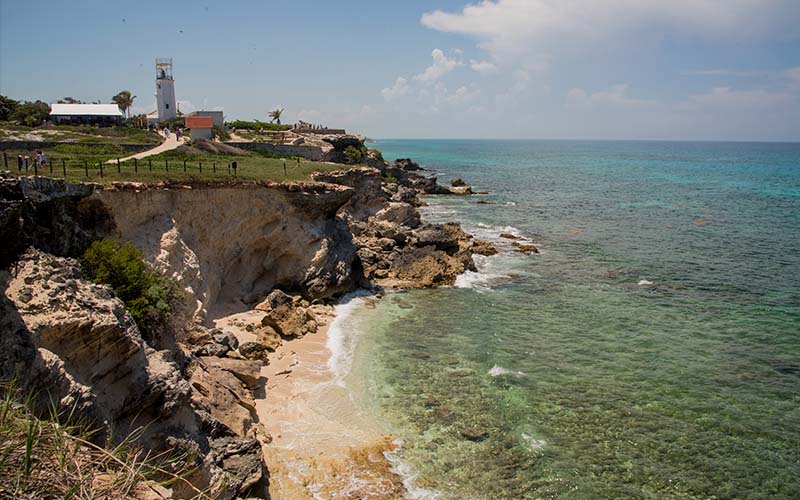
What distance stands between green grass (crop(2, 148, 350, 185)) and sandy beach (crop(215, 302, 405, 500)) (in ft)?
33.2

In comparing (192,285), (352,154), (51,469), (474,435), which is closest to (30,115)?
(352,154)

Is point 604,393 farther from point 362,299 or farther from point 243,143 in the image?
point 243,143

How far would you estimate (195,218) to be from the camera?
87.7 feet

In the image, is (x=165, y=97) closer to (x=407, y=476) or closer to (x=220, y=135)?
(x=220, y=135)

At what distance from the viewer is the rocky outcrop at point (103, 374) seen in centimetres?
1153

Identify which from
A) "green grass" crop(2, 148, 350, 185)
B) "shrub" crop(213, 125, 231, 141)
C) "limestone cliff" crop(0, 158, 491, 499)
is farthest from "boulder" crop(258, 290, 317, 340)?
"shrub" crop(213, 125, 231, 141)

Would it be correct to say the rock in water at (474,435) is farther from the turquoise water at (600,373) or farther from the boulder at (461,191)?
the boulder at (461,191)

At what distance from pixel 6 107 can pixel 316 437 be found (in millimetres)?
58609

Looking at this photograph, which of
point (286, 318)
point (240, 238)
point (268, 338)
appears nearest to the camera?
point (268, 338)

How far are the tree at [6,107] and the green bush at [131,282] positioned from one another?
4755 centimetres

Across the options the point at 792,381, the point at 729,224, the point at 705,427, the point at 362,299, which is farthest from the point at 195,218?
the point at 729,224

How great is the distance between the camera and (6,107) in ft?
187

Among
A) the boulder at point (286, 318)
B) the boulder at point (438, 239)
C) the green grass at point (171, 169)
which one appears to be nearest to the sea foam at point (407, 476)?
the boulder at point (286, 318)

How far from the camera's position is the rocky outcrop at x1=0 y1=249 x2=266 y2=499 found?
37.8ft
